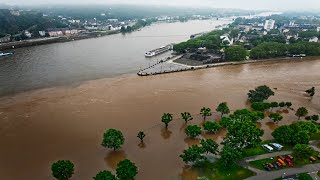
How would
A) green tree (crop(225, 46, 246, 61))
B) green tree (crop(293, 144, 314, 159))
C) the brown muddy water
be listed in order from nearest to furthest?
1. green tree (crop(293, 144, 314, 159))
2. the brown muddy water
3. green tree (crop(225, 46, 246, 61))

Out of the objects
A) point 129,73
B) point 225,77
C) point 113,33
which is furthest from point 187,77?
point 113,33

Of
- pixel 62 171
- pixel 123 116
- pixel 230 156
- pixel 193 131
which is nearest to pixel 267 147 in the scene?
pixel 230 156

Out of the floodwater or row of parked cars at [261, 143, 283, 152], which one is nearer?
row of parked cars at [261, 143, 283, 152]

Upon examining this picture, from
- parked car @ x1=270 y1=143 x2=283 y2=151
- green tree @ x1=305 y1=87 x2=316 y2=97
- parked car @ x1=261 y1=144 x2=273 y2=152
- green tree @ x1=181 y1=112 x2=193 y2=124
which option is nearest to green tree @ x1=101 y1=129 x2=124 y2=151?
green tree @ x1=181 y1=112 x2=193 y2=124

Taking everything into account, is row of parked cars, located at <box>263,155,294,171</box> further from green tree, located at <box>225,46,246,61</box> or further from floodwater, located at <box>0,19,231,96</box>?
green tree, located at <box>225,46,246,61</box>

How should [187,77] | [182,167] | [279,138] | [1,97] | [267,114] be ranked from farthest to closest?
[187,77] < [1,97] < [267,114] < [279,138] < [182,167]

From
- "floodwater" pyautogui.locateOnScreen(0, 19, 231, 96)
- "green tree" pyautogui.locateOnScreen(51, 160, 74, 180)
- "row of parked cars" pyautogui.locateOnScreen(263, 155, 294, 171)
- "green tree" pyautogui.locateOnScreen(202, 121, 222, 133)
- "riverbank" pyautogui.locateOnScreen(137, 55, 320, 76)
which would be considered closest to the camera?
"green tree" pyautogui.locateOnScreen(51, 160, 74, 180)

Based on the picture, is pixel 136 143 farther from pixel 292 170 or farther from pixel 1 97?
pixel 1 97
